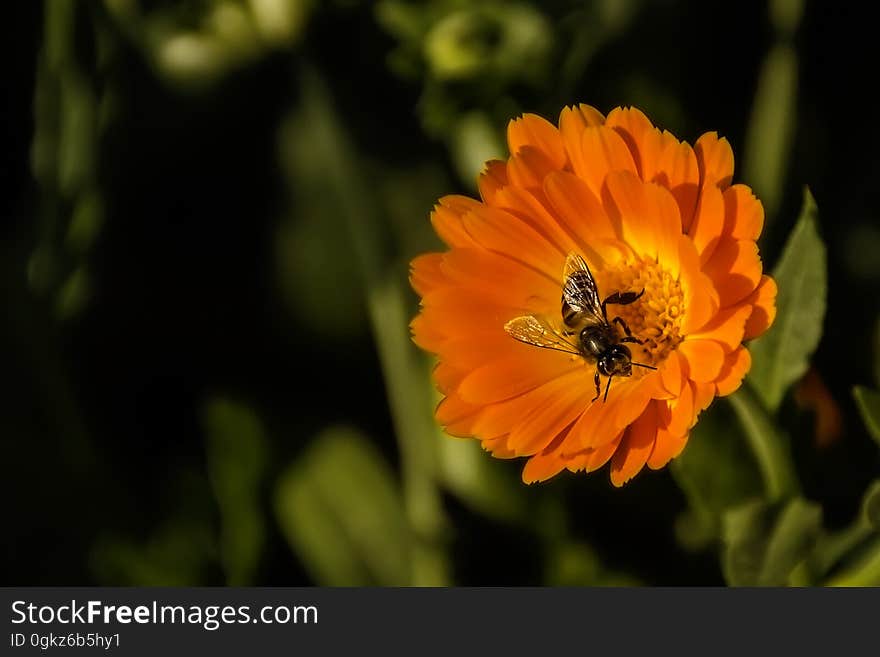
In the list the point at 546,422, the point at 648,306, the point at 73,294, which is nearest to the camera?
the point at 546,422

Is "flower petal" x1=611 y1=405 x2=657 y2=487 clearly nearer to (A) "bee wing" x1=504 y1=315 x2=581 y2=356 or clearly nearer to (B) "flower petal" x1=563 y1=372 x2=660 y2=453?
(B) "flower petal" x1=563 y1=372 x2=660 y2=453

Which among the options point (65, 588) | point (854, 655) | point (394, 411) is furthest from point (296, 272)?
point (854, 655)

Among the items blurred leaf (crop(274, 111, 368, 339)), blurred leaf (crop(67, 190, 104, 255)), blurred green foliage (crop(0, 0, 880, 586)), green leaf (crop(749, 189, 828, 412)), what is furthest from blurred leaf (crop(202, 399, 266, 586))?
green leaf (crop(749, 189, 828, 412))

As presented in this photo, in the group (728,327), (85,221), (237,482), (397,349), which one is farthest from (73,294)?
(728,327)

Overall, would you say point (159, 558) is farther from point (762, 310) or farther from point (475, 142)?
point (762, 310)

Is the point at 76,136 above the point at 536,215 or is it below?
above

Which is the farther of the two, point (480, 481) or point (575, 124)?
point (480, 481)

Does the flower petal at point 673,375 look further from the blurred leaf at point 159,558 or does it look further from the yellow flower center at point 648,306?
the blurred leaf at point 159,558
